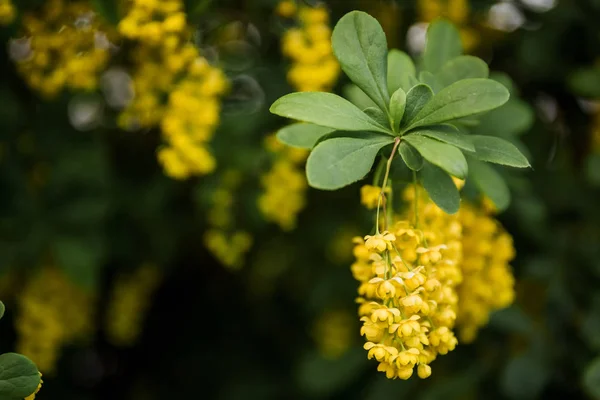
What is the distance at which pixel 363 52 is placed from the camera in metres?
1.26

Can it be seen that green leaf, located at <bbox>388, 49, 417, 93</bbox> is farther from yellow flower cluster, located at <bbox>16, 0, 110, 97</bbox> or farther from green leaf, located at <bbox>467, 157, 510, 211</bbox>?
yellow flower cluster, located at <bbox>16, 0, 110, 97</bbox>

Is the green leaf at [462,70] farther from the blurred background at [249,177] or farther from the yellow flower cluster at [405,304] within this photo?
the yellow flower cluster at [405,304]

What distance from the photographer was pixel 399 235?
4.01ft

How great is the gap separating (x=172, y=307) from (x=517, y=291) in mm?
1798

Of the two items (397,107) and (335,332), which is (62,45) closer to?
(397,107)

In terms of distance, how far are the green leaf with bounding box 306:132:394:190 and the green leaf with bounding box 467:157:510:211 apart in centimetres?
41

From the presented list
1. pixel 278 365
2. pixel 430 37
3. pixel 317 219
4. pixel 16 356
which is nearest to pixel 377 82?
pixel 430 37

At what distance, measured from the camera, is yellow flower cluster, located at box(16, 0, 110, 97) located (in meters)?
1.84

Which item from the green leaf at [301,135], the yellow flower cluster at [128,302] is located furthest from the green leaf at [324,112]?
the yellow flower cluster at [128,302]

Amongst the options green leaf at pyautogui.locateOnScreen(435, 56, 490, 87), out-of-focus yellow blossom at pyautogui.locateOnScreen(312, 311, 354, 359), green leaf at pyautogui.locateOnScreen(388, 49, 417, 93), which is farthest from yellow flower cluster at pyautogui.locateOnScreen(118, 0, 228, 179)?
out-of-focus yellow blossom at pyautogui.locateOnScreen(312, 311, 354, 359)

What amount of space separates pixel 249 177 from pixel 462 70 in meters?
0.96

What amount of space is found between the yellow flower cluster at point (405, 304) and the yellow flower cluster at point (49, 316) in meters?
1.54

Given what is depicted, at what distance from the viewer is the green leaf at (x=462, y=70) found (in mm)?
1475

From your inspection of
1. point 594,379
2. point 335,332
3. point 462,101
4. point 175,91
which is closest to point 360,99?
point 462,101
